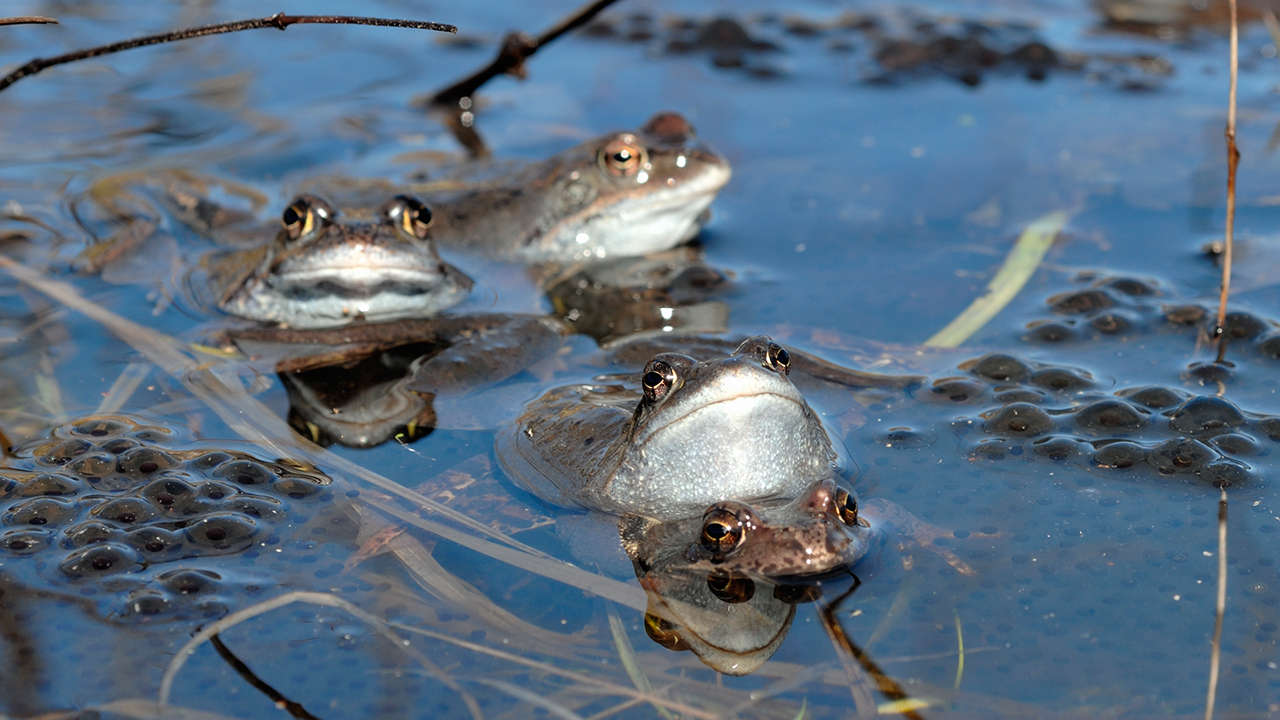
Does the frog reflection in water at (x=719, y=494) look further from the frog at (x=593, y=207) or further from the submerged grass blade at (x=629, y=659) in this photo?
the frog at (x=593, y=207)

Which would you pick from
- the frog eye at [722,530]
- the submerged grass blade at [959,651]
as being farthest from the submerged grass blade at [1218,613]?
the frog eye at [722,530]

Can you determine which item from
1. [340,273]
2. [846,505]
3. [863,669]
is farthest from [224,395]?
[863,669]

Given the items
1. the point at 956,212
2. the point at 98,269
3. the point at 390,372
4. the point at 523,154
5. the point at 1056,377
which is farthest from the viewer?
the point at 523,154

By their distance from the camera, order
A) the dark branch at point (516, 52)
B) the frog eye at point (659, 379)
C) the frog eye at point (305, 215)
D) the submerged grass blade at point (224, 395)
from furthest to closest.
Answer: the dark branch at point (516, 52), the frog eye at point (305, 215), the submerged grass blade at point (224, 395), the frog eye at point (659, 379)

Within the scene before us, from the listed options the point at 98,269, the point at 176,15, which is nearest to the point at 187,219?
the point at 98,269

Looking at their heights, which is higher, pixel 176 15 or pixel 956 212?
pixel 176 15

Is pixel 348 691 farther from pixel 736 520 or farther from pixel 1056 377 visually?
pixel 1056 377
